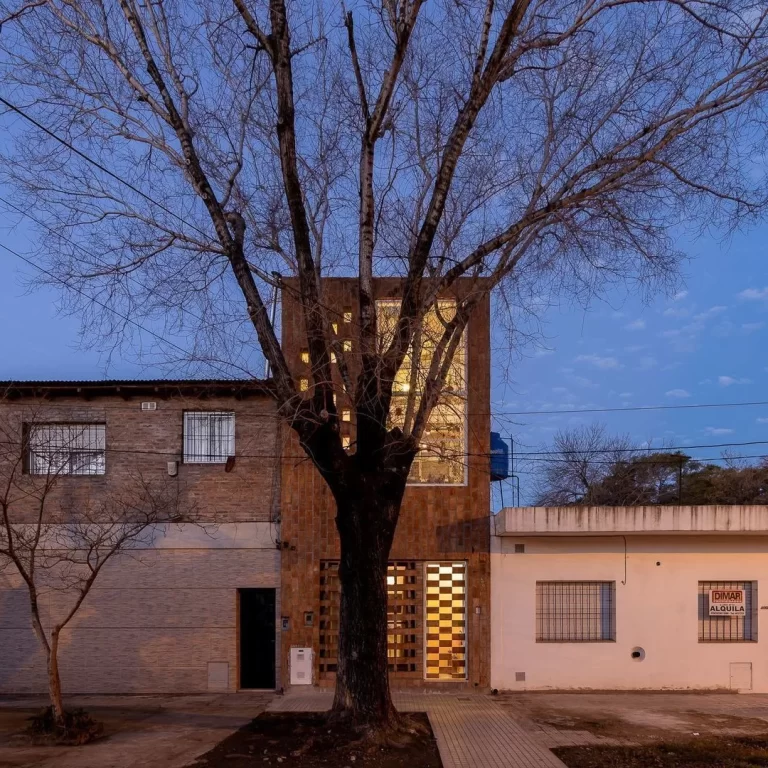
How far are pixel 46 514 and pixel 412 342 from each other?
9.25 meters

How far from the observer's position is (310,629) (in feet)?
51.8

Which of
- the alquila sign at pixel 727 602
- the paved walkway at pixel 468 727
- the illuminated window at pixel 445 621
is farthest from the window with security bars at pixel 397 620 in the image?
the alquila sign at pixel 727 602

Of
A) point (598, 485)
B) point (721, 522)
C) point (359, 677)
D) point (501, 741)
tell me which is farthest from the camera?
point (598, 485)

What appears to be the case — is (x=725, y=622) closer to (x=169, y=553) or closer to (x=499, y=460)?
(x=499, y=460)

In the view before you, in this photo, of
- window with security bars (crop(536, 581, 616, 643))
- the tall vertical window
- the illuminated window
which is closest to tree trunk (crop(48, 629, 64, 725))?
the tall vertical window

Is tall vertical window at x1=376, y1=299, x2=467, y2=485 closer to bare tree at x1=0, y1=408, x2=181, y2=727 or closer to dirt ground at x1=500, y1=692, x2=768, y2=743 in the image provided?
dirt ground at x1=500, y1=692, x2=768, y2=743

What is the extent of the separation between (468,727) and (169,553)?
681 centimetres

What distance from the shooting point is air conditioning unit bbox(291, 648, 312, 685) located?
51.4 feet

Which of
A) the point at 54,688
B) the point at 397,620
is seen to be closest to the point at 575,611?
the point at 397,620

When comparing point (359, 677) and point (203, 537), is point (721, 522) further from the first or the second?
point (203, 537)

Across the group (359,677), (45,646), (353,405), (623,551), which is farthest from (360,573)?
(623,551)

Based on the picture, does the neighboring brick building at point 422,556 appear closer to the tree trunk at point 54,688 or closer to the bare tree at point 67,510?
the bare tree at point 67,510

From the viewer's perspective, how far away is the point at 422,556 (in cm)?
1598

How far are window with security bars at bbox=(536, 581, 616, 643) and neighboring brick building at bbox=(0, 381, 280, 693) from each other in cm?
506
